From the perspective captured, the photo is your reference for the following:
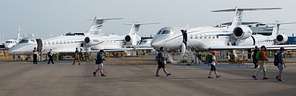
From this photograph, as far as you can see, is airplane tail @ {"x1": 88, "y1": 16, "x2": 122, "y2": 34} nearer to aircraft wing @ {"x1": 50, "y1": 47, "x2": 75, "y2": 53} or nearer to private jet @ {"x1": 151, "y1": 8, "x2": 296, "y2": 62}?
aircraft wing @ {"x1": 50, "y1": 47, "x2": 75, "y2": 53}

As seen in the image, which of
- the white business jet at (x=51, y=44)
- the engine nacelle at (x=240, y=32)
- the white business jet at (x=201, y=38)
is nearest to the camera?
the white business jet at (x=201, y=38)

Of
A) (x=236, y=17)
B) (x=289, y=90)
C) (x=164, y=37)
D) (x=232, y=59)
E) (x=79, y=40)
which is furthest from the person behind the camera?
(x=79, y=40)

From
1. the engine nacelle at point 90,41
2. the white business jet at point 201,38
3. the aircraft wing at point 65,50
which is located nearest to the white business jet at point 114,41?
the engine nacelle at point 90,41

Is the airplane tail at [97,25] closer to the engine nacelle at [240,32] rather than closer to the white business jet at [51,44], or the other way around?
the white business jet at [51,44]

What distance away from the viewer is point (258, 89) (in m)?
12.9

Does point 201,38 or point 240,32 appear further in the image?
point 240,32

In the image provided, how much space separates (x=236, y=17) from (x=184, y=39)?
10664mm

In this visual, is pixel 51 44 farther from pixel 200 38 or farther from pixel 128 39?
pixel 200 38

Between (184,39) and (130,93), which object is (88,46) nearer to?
(184,39)

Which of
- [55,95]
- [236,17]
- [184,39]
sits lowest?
[55,95]

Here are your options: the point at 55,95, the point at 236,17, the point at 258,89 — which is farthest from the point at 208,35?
the point at 55,95

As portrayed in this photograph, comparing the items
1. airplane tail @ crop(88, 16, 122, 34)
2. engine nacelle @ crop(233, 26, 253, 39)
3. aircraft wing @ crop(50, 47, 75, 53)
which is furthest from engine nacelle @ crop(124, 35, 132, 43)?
engine nacelle @ crop(233, 26, 253, 39)

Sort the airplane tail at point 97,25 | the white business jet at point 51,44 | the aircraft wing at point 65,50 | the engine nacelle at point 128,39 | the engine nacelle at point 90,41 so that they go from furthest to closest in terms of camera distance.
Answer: the engine nacelle at point 128,39, the airplane tail at point 97,25, the engine nacelle at point 90,41, the aircraft wing at point 65,50, the white business jet at point 51,44

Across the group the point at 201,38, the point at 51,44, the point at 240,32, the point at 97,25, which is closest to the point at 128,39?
the point at 97,25
